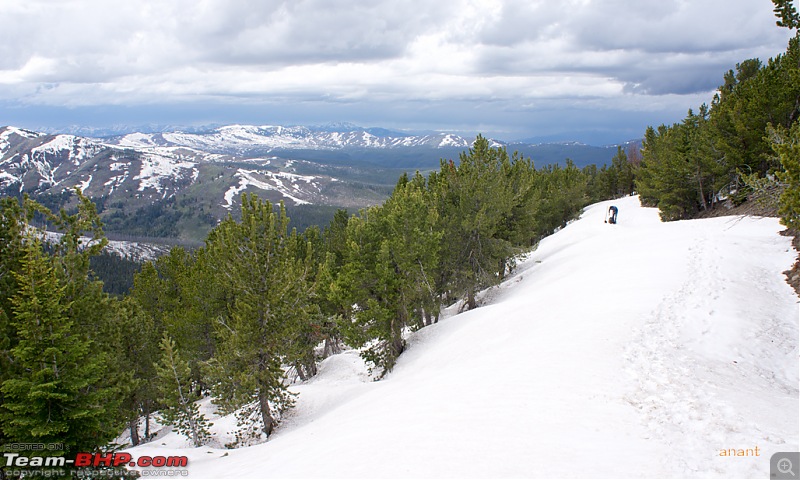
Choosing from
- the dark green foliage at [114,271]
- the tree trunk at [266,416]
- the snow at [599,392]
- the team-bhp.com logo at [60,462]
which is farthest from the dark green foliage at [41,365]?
the dark green foliage at [114,271]

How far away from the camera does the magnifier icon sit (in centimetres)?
777

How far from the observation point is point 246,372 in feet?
59.3

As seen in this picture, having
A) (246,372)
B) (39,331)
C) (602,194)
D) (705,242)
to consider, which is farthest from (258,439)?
(602,194)

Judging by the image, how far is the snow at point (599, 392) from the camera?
8742 mm

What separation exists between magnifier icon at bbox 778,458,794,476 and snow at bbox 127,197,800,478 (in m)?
0.19

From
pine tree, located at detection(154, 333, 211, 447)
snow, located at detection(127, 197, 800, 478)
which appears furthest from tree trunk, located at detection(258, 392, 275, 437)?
pine tree, located at detection(154, 333, 211, 447)

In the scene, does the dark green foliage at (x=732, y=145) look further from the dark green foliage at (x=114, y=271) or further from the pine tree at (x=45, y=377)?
the dark green foliage at (x=114, y=271)

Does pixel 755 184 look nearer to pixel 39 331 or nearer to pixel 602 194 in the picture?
pixel 39 331

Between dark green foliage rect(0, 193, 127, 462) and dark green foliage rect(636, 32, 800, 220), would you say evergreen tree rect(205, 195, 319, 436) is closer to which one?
dark green foliage rect(0, 193, 127, 462)

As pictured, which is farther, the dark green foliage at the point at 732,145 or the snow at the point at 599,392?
the dark green foliage at the point at 732,145

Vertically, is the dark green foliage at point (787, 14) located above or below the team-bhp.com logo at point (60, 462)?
above

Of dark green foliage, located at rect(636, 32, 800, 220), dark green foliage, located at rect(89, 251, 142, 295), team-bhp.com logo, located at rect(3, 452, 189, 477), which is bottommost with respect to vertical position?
dark green foliage, located at rect(89, 251, 142, 295)

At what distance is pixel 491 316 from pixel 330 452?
14448mm

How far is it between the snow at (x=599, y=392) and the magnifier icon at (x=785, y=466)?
0.19 m
